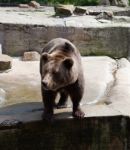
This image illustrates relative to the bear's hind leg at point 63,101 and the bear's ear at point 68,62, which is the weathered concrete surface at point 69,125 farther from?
the bear's ear at point 68,62

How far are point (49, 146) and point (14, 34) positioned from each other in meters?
3.00

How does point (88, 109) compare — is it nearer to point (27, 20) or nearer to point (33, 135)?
point (33, 135)

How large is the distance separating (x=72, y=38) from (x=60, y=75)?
Answer: 322cm

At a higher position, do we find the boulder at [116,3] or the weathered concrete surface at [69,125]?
the weathered concrete surface at [69,125]

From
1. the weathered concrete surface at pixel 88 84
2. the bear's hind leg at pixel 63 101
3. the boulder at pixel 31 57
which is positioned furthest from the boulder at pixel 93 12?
the bear's hind leg at pixel 63 101

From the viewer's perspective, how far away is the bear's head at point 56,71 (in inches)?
156

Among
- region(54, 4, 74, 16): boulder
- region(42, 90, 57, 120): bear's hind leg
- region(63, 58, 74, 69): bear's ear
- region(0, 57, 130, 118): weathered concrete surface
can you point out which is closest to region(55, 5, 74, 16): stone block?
region(54, 4, 74, 16): boulder

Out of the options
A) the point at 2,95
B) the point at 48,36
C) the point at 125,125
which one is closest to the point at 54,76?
the point at 125,125

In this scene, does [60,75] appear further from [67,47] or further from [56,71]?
[67,47]

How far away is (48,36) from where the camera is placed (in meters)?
7.20

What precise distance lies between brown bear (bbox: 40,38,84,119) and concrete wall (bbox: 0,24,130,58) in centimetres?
250

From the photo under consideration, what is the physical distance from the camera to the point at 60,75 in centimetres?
405

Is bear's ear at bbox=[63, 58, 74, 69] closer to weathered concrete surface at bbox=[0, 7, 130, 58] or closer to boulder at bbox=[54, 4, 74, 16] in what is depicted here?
weathered concrete surface at bbox=[0, 7, 130, 58]

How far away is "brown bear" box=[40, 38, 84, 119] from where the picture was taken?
157 inches
